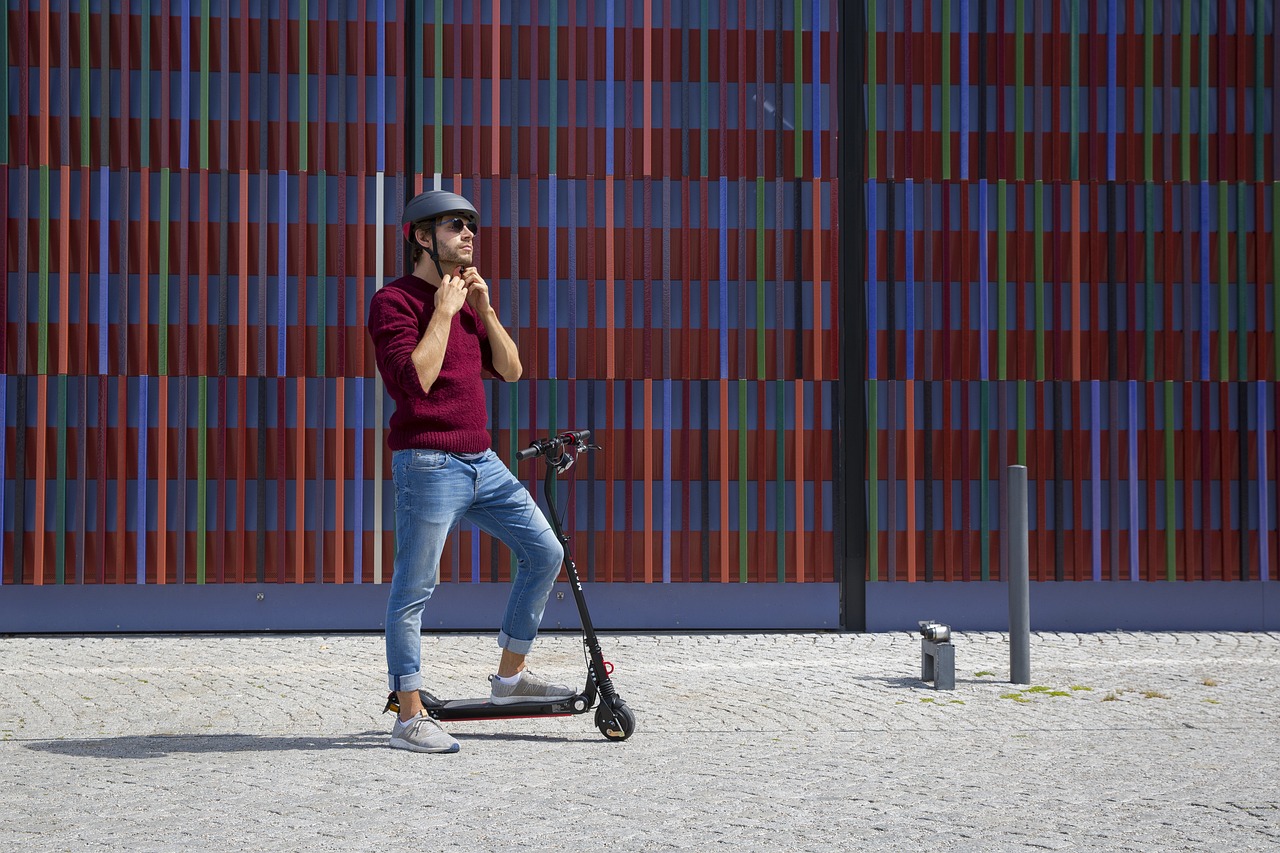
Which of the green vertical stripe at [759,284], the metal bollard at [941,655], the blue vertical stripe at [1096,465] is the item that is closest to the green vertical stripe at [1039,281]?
the blue vertical stripe at [1096,465]

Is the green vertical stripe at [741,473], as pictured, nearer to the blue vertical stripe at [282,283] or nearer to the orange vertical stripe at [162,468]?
the blue vertical stripe at [282,283]

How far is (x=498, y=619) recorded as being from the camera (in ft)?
31.2

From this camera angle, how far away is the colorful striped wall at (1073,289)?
9.70 metres

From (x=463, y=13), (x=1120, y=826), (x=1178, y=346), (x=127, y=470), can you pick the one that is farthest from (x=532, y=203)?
(x=1120, y=826)

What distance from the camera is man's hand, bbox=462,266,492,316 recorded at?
564 centimetres

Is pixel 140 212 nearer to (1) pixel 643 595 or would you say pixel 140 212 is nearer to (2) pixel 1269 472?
(1) pixel 643 595

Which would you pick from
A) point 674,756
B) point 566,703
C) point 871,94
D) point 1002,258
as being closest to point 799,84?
point 871,94

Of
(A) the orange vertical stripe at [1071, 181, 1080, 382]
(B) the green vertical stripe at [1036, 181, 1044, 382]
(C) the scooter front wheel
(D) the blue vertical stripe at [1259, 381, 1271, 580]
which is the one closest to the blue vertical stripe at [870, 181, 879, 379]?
(B) the green vertical stripe at [1036, 181, 1044, 382]

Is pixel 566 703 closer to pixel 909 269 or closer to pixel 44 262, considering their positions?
pixel 909 269

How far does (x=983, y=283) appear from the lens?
9.73 metres

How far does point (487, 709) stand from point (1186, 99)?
7.07m

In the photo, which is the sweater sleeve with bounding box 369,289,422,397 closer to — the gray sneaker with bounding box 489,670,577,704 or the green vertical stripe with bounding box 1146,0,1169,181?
the gray sneaker with bounding box 489,670,577,704

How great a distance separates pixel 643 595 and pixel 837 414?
1866 mm

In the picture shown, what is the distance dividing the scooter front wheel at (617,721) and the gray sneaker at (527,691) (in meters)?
0.27
